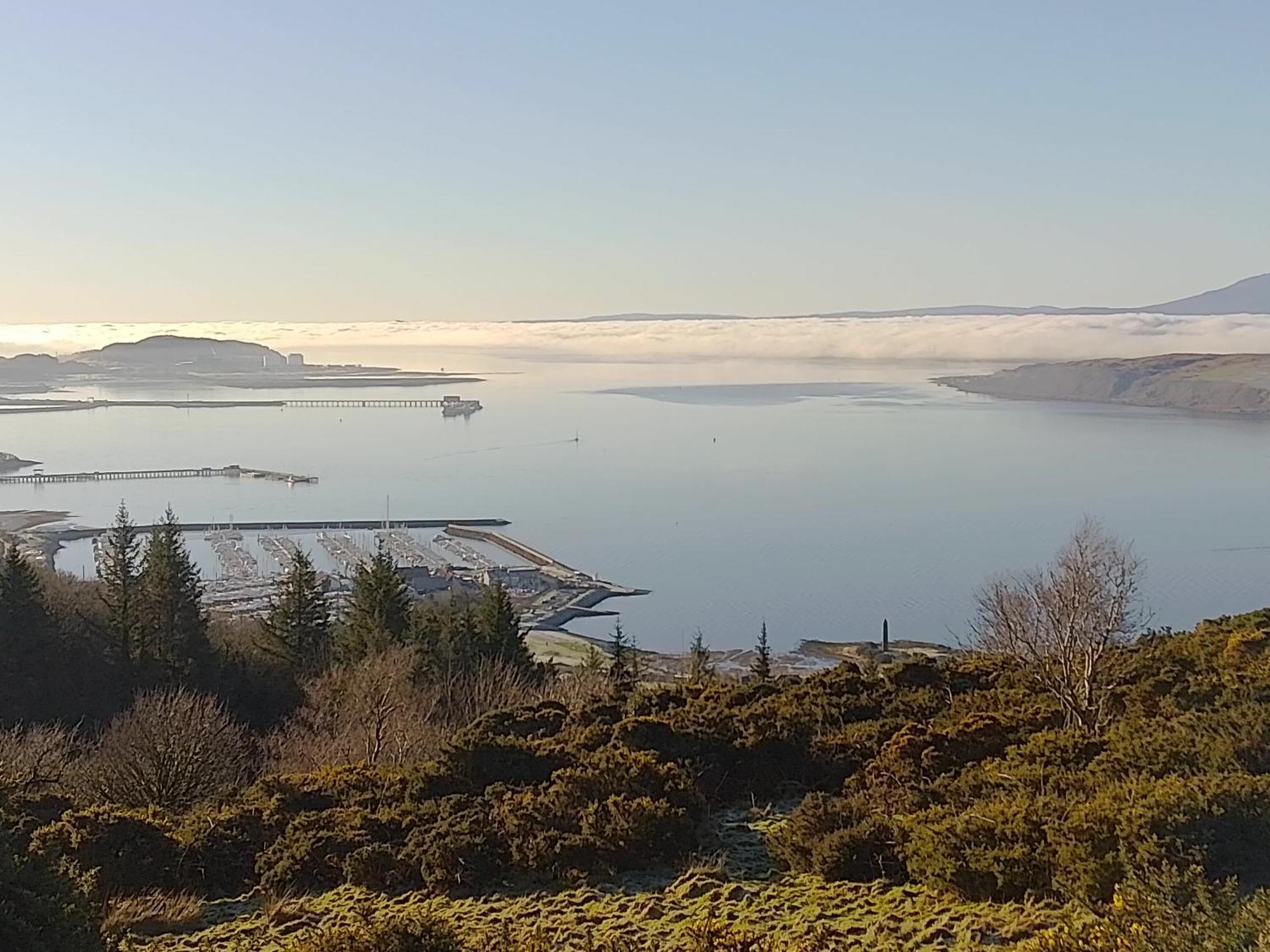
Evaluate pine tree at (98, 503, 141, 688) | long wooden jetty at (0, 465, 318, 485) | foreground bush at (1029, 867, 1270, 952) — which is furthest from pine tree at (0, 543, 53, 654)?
long wooden jetty at (0, 465, 318, 485)

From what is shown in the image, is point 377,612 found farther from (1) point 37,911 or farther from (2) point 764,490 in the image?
(2) point 764,490

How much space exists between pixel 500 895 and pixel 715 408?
74.7 m

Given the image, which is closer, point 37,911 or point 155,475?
point 37,911

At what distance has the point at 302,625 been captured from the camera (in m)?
15.6

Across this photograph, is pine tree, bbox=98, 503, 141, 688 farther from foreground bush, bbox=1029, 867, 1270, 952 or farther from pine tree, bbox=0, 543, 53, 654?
foreground bush, bbox=1029, 867, 1270, 952

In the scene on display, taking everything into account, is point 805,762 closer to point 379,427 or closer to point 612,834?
point 612,834

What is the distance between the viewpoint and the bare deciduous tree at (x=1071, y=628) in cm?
654

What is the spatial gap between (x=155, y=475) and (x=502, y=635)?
133ft

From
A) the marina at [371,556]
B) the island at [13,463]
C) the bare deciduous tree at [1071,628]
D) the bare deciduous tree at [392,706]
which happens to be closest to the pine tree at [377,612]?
the bare deciduous tree at [392,706]

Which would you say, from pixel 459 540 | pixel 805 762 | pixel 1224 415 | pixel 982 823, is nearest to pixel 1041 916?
pixel 982 823

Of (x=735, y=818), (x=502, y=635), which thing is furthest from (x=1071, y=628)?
(x=502, y=635)

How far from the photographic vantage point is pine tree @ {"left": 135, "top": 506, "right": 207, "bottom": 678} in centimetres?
1400

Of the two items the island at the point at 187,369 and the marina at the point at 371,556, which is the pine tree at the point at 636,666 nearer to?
the marina at the point at 371,556

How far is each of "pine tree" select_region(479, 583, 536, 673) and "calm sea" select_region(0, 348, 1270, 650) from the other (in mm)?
9373
